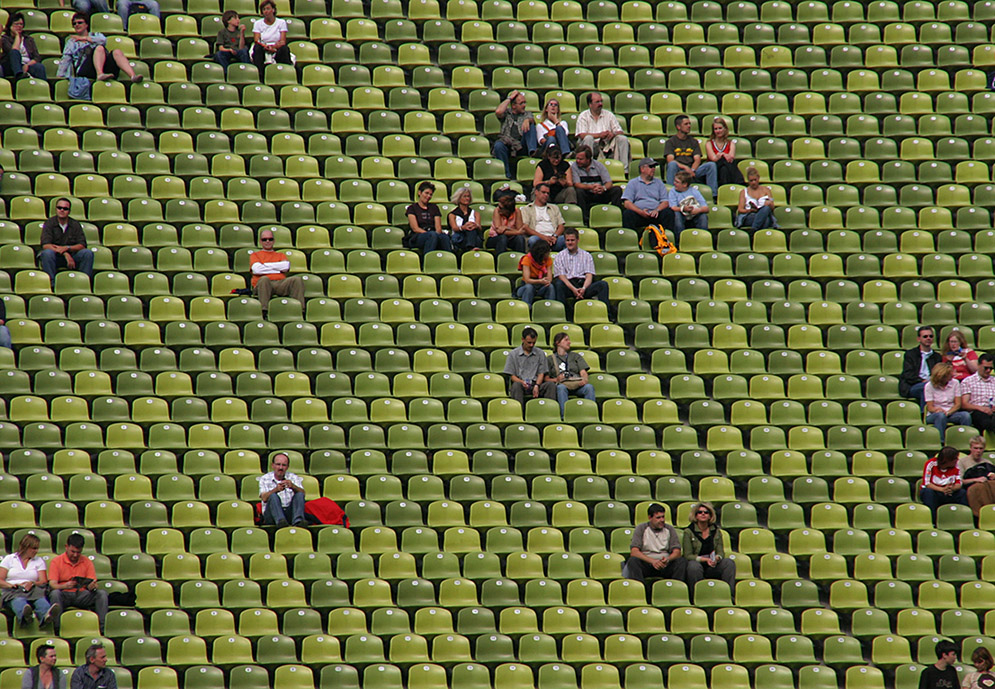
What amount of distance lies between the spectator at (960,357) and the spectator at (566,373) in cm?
345

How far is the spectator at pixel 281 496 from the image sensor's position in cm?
1312

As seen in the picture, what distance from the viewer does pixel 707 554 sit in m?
13.0

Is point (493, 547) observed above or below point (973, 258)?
below

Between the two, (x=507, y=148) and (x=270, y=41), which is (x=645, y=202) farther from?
(x=270, y=41)

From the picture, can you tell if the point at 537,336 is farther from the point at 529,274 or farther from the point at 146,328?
the point at 146,328

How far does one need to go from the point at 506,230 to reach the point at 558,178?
976 millimetres

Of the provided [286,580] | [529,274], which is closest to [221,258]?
[529,274]

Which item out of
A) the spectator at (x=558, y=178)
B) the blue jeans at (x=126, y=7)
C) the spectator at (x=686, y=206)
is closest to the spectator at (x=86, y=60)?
the blue jeans at (x=126, y=7)

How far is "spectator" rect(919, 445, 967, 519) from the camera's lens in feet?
44.9

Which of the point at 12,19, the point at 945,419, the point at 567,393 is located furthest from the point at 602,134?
the point at 12,19

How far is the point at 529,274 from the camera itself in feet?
50.1

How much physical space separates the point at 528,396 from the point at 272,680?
367cm

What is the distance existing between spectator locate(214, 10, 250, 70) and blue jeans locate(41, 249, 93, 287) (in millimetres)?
3330

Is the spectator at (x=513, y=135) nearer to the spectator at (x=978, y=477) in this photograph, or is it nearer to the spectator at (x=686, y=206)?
the spectator at (x=686, y=206)
